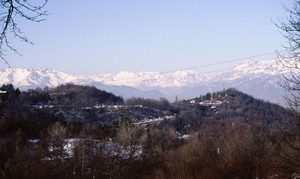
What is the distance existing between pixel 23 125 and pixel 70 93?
289ft

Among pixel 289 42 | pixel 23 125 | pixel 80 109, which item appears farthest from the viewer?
pixel 80 109

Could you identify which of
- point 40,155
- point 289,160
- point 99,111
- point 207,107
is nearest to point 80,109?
point 99,111

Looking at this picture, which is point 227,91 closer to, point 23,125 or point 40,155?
point 23,125

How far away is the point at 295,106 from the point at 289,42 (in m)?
1.83

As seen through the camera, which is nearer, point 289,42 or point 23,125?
point 289,42

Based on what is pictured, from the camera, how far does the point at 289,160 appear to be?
1004 centimetres

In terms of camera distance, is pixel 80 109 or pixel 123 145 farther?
pixel 80 109

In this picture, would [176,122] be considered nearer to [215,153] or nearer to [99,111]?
[99,111]

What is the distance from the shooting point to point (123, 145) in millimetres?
31734

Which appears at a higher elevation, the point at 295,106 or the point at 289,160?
the point at 295,106

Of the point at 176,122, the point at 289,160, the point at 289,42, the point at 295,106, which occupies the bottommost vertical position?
the point at 176,122

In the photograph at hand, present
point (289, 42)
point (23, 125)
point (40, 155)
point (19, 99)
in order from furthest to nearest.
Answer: point (19, 99), point (23, 125), point (40, 155), point (289, 42)

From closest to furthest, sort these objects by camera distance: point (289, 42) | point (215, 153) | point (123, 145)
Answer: point (289, 42), point (215, 153), point (123, 145)

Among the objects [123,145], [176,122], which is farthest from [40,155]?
[176,122]
